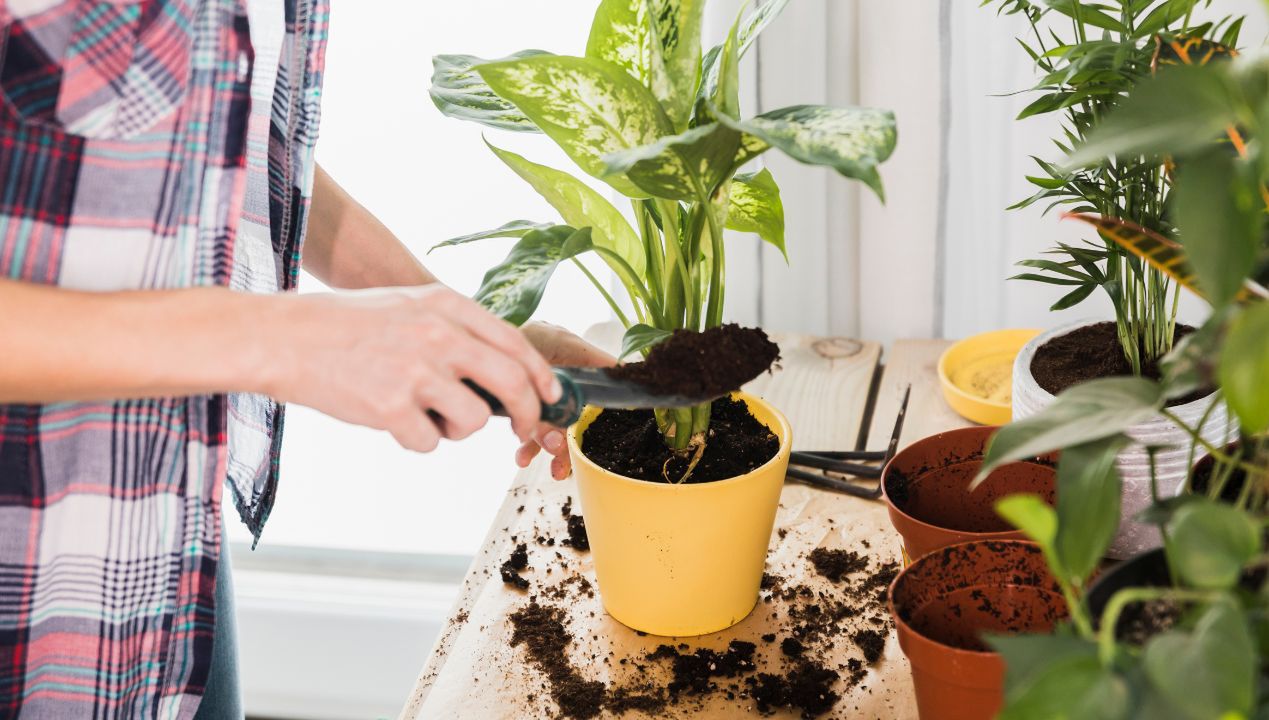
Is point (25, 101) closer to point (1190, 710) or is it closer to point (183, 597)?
point (183, 597)

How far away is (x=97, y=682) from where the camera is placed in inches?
29.5

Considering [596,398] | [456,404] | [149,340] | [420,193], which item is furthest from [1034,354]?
[420,193]

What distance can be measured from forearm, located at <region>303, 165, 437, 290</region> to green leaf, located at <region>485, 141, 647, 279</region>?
18 centimetres

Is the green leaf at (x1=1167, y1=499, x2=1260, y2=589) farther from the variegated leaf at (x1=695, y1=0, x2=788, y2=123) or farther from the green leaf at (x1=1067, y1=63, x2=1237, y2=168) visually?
the variegated leaf at (x1=695, y1=0, x2=788, y2=123)

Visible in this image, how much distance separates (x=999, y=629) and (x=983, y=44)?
35.1 inches

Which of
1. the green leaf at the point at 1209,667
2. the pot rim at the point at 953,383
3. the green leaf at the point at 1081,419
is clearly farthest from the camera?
the pot rim at the point at 953,383

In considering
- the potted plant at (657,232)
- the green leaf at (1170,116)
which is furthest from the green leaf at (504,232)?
the green leaf at (1170,116)

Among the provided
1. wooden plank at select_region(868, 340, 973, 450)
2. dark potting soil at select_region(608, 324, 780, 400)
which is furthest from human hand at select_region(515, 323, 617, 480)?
wooden plank at select_region(868, 340, 973, 450)

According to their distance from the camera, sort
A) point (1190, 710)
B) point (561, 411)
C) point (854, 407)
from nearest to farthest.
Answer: point (1190, 710) → point (561, 411) → point (854, 407)

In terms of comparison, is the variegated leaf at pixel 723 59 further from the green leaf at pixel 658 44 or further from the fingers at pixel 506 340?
the fingers at pixel 506 340

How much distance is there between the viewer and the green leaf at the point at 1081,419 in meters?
0.48

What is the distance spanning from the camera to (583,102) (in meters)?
0.72

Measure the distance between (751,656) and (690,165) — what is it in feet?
1.26

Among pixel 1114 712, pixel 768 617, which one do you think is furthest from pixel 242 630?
pixel 1114 712
